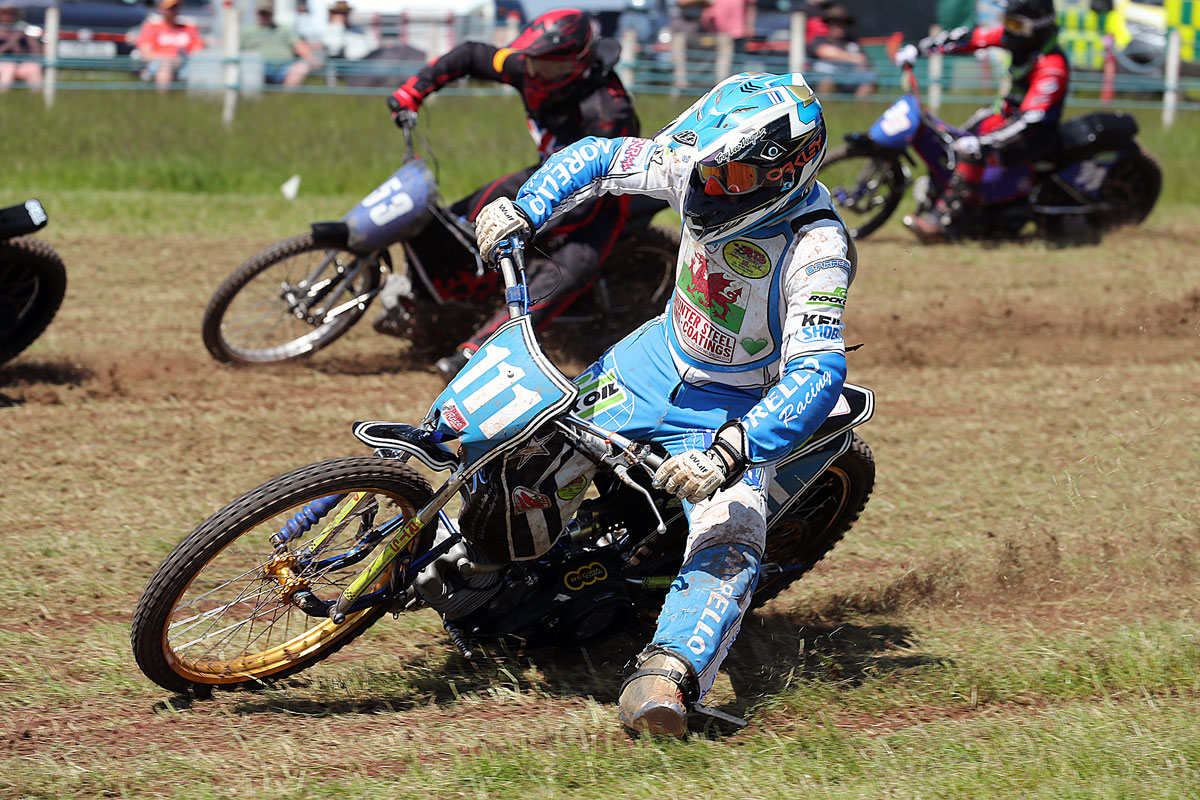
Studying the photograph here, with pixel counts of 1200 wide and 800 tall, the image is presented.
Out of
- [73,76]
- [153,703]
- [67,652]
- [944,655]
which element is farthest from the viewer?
[73,76]

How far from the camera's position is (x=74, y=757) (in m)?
3.48

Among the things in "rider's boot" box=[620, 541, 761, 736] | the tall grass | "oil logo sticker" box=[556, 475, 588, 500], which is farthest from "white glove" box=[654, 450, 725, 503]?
the tall grass

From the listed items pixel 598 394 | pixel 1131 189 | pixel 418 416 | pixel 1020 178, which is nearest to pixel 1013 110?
pixel 1020 178

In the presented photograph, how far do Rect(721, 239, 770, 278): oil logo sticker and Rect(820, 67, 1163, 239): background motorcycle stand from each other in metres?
6.66

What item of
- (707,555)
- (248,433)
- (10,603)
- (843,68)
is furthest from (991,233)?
(10,603)

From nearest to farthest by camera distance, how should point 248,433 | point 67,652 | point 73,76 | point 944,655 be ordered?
point 67,652 → point 944,655 → point 248,433 → point 73,76

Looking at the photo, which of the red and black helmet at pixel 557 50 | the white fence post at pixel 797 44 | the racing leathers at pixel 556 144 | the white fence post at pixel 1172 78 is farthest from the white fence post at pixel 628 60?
the red and black helmet at pixel 557 50

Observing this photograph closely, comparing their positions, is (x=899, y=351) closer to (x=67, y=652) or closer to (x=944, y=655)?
(x=944, y=655)

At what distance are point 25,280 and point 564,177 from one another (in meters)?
3.60

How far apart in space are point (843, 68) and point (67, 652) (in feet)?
47.5

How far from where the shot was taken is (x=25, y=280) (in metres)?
6.50

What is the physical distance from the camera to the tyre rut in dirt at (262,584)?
3518 millimetres

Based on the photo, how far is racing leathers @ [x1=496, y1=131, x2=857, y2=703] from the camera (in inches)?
144

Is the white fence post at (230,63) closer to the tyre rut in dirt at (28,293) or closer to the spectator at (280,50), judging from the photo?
the spectator at (280,50)
